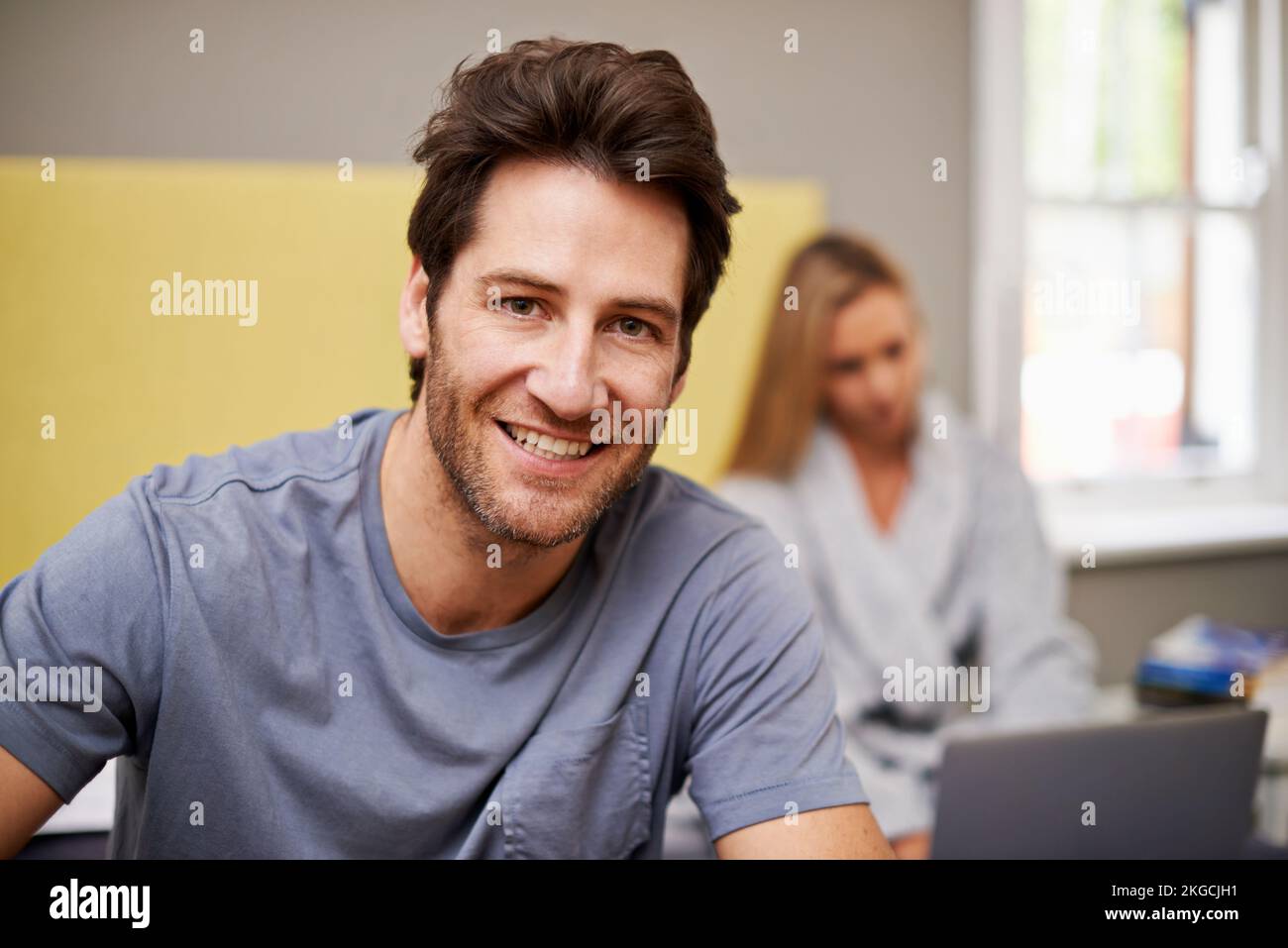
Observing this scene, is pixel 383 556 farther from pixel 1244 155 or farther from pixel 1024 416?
pixel 1244 155

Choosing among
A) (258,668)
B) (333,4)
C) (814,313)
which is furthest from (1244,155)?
(258,668)

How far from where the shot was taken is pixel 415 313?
0.86m

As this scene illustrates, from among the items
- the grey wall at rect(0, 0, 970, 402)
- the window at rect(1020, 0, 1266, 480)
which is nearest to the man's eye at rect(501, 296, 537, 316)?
the grey wall at rect(0, 0, 970, 402)

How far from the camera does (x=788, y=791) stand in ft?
2.43

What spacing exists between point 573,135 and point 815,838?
0.54 meters

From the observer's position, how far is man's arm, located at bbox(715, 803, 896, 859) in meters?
0.73

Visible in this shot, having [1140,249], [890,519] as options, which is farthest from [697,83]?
[1140,249]

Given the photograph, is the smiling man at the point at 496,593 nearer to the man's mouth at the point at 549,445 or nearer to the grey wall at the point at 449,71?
the man's mouth at the point at 549,445

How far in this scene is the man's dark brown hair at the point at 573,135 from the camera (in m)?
0.74

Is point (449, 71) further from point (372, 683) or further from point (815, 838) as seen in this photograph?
point (815, 838)

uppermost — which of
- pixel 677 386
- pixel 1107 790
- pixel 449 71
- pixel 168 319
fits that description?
pixel 449 71

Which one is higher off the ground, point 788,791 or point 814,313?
point 814,313

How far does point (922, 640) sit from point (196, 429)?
1.16 metres

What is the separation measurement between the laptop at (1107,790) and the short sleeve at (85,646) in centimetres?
61
